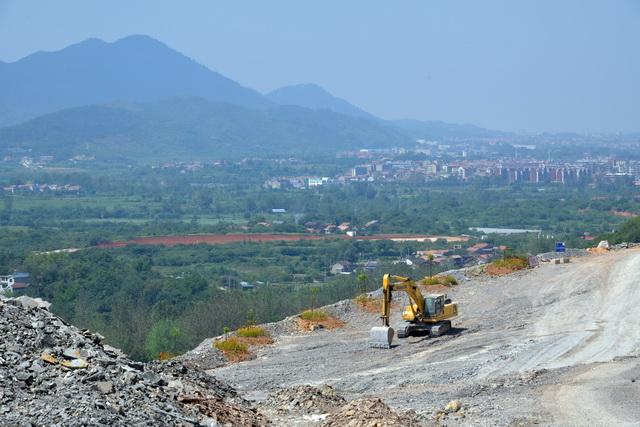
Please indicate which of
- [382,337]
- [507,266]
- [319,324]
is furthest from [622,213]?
[382,337]

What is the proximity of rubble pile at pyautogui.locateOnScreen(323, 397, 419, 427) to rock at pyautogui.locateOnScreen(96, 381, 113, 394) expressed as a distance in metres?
3.28

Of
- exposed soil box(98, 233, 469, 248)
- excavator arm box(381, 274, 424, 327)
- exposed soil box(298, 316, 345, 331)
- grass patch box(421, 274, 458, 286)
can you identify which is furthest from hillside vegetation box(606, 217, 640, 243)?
exposed soil box(98, 233, 469, 248)

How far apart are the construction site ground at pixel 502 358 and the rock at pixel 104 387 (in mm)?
3373

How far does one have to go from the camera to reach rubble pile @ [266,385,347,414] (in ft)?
58.8

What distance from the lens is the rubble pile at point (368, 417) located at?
15.5m

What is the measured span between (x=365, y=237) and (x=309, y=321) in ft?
181

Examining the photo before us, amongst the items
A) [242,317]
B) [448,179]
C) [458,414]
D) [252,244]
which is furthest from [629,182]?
[458,414]

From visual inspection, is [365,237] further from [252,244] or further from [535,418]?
[535,418]

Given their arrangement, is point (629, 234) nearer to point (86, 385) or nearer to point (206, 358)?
point (206, 358)

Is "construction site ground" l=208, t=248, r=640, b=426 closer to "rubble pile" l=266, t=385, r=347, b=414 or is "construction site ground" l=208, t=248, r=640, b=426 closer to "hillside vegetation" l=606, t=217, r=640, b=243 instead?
"rubble pile" l=266, t=385, r=347, b=414

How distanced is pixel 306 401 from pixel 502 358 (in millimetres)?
6098

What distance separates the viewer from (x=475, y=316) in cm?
2848

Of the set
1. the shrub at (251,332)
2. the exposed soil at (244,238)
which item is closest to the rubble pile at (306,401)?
the shrub at (251,332)

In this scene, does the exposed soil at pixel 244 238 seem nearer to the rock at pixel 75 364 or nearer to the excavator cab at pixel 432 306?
the excavator cab at pixel 432 306
